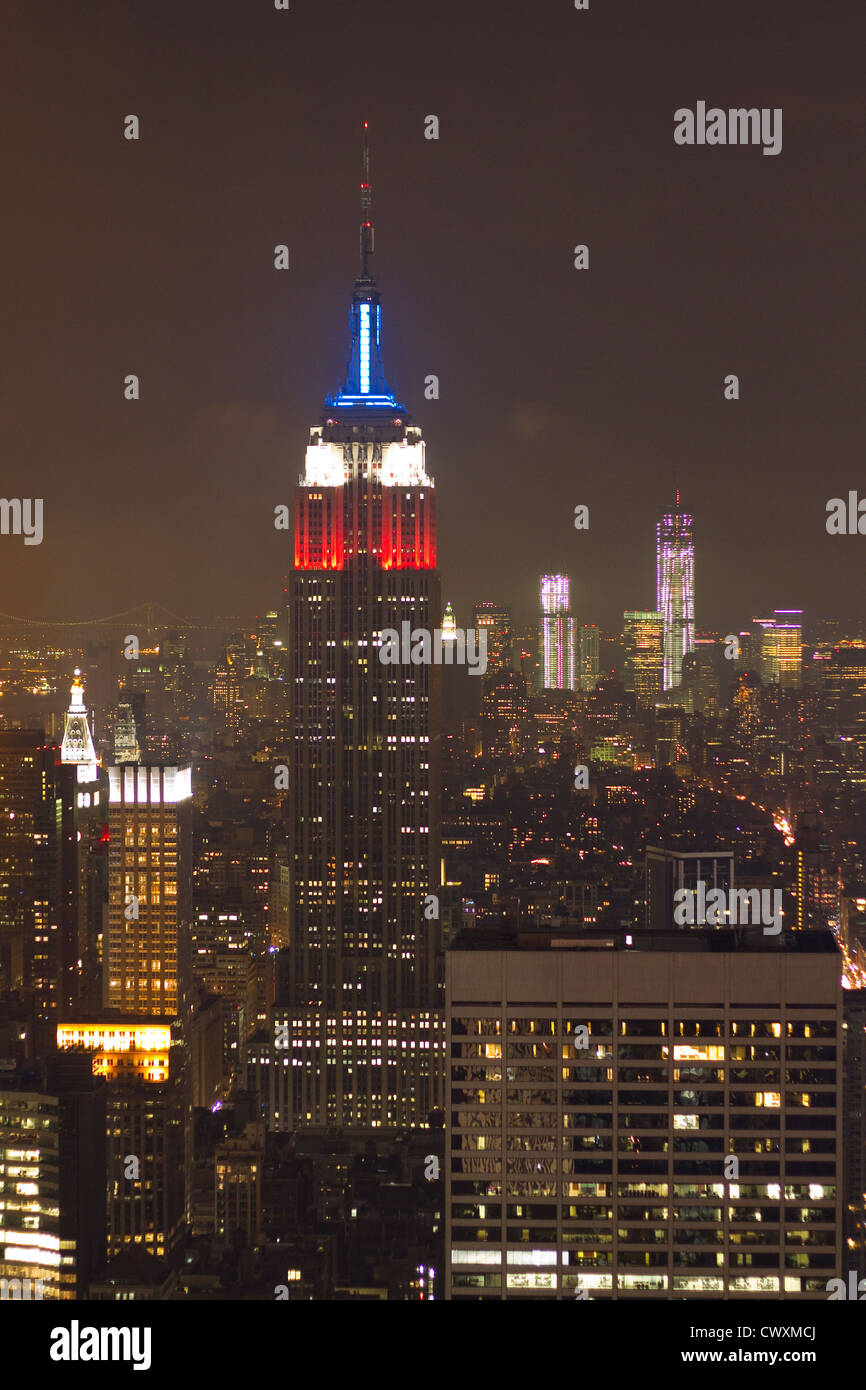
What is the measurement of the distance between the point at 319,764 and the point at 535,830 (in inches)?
247

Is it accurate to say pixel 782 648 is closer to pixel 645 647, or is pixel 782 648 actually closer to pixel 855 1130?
pixel 645 647

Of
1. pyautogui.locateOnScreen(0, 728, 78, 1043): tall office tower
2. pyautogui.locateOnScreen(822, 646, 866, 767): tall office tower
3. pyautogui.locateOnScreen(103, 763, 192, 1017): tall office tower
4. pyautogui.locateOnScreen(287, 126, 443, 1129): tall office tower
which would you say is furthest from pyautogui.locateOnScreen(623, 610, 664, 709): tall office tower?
pyautogui.locateOnScreen(287, 126, 443, 1129): tall office tower

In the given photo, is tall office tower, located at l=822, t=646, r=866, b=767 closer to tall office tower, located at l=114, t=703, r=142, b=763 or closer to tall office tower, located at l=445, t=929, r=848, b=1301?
tall office tower, located at l=445, t=929, r=848, b=1301

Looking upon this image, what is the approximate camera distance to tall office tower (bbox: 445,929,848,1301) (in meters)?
4.92

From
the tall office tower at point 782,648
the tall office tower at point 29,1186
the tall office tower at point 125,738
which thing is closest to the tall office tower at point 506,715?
the tall office tower at point 782,648

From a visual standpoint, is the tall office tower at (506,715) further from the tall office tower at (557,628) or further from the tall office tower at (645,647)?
the tall office tower at (645,647)

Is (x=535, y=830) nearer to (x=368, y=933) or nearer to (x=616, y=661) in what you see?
(x=616, y=661)

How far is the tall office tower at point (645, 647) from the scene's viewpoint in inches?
308

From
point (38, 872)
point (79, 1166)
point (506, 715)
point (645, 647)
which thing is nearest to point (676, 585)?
point (645, 647)

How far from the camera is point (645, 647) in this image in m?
7.84

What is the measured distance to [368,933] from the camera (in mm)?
15070

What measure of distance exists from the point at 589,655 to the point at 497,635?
789mm

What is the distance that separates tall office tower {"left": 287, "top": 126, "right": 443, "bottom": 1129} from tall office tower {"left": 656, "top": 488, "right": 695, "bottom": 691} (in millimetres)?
5157
